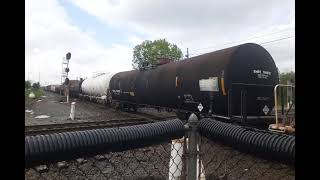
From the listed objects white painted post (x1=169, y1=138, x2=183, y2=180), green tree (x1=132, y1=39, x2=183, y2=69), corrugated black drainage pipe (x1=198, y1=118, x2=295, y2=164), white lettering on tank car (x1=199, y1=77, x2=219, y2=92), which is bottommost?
white painted post (x1=169, y1=138, x2=183, y2=180)

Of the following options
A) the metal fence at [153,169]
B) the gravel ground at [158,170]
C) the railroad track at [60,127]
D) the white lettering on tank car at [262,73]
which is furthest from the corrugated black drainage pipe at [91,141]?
the railroad track at [60,127]

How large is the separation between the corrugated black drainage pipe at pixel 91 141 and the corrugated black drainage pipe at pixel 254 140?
13.3 inches

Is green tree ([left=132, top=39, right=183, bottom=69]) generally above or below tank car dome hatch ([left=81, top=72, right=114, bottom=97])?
above

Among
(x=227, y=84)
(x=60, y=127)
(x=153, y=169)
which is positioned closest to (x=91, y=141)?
(x=153, y=169)

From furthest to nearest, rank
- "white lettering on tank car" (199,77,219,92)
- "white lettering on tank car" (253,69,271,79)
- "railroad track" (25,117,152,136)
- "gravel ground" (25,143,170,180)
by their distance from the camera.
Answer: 1. "railroad track" (25,117,152,136)
2. "white lettering on tank car" (253,69,271,79)
3. "white lettering on tank car" (199,77,219,92)
4. "gravel ground" (25,143,170,180)

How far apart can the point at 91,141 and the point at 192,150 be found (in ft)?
3.17

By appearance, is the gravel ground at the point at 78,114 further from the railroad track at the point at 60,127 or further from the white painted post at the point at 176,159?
the white painted post at the point at 176,159

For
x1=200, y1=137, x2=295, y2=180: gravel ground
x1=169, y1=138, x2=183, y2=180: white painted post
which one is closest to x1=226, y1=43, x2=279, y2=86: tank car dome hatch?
x1=200, y1=137, x2=295, y2=180: gravel ground

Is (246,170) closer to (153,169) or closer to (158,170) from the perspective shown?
(158,170)

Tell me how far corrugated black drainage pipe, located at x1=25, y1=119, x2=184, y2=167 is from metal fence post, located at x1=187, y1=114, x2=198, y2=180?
159 mm

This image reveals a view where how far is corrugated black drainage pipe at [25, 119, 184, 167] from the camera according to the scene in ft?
7.13

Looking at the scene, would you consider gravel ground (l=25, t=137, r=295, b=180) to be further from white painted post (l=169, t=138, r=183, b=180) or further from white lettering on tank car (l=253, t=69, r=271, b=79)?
white lettering on tank car (l=253, t=69, r=271, b=79)

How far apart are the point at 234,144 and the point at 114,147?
1096 millimetres

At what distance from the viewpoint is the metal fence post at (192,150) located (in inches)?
114
